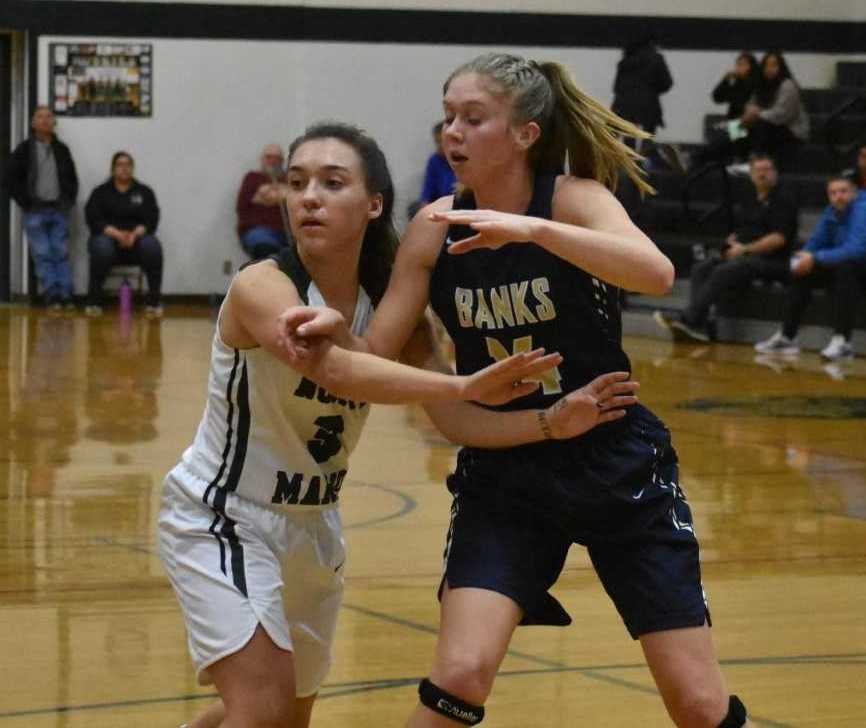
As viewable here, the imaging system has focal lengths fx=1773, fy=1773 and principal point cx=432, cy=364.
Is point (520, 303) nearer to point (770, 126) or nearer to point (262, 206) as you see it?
point (770, 126)

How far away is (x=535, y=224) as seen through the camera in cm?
325

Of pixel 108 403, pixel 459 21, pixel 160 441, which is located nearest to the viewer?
pixel 160 441

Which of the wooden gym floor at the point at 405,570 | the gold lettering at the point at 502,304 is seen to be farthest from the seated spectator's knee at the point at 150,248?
the gold lettering at the point at 502,304

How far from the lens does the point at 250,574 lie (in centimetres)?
348

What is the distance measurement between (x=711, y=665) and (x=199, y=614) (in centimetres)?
100

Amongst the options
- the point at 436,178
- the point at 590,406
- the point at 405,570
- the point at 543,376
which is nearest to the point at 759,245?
the point at 436,178

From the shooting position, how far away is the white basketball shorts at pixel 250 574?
343cm

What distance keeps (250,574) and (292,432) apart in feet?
1.02

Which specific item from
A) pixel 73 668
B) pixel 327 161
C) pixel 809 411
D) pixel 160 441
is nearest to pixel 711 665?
A: pixel 327 161

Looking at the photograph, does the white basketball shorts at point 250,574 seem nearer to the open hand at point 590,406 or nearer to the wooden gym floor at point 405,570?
the open hand at point 590,406

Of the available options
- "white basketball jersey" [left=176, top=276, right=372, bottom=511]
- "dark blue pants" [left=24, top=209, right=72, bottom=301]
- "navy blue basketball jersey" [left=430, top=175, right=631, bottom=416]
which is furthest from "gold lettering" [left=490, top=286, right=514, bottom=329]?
"dark blue pants" [left=24, top=209, right=72, bottom=301]

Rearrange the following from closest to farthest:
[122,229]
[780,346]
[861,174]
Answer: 1. [861,174]
2. [780,346]
3. [122,229]

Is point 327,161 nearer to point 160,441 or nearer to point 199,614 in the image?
point 199,614

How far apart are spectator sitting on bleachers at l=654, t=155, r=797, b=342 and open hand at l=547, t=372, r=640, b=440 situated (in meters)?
11.4
